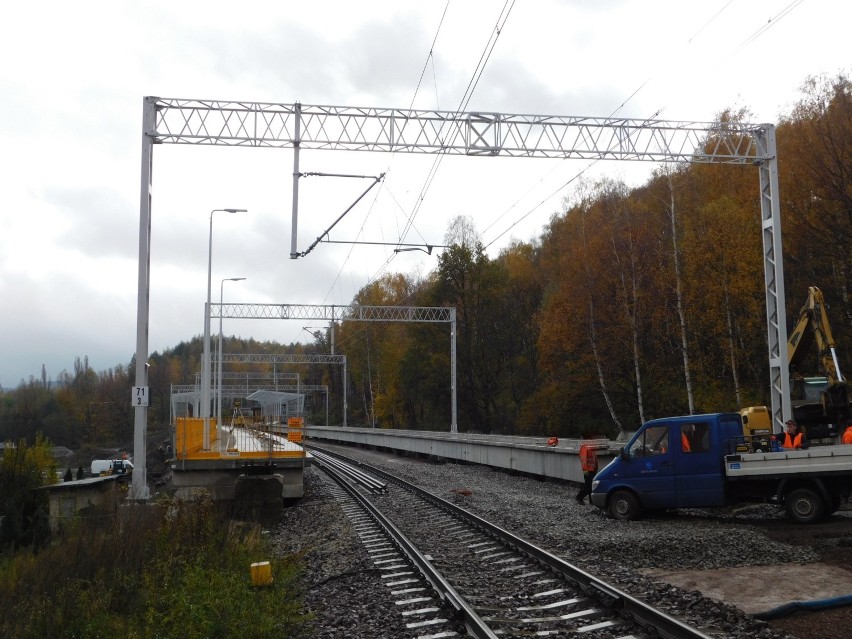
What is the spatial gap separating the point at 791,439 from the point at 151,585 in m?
11.8

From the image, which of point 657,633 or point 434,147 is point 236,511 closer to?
point 434,147

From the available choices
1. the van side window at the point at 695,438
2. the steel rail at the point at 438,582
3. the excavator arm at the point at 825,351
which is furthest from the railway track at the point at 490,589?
the excavator arm at the point at 825,351

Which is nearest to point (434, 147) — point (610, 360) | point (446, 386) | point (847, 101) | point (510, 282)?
point (847, 101)

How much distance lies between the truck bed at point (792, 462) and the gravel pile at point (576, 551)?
3.25ft

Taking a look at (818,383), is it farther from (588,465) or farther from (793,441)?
(588,465)

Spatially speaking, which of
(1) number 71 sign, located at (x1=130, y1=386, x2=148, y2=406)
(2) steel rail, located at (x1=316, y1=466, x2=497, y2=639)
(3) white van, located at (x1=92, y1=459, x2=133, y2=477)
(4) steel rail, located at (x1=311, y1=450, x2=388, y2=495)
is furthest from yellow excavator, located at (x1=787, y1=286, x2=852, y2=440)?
(3) white van, located at (x1=92, y1=459, x2=133, y2=477)

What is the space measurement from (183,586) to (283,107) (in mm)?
12700

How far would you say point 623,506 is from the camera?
15102 millimetres

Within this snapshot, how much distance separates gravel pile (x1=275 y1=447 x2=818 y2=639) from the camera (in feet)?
25.9

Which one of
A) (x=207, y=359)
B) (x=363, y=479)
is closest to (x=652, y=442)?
(x=363, y=479)

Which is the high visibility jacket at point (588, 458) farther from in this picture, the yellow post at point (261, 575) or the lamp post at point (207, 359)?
the lamp post at point (207, 359)

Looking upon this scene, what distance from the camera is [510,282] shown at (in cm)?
6425

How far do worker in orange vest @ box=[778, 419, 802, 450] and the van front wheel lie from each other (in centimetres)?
307

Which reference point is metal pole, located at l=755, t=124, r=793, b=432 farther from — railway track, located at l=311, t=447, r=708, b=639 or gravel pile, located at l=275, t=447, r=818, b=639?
railway track, located at l=311, t=447, r=708, b=639
